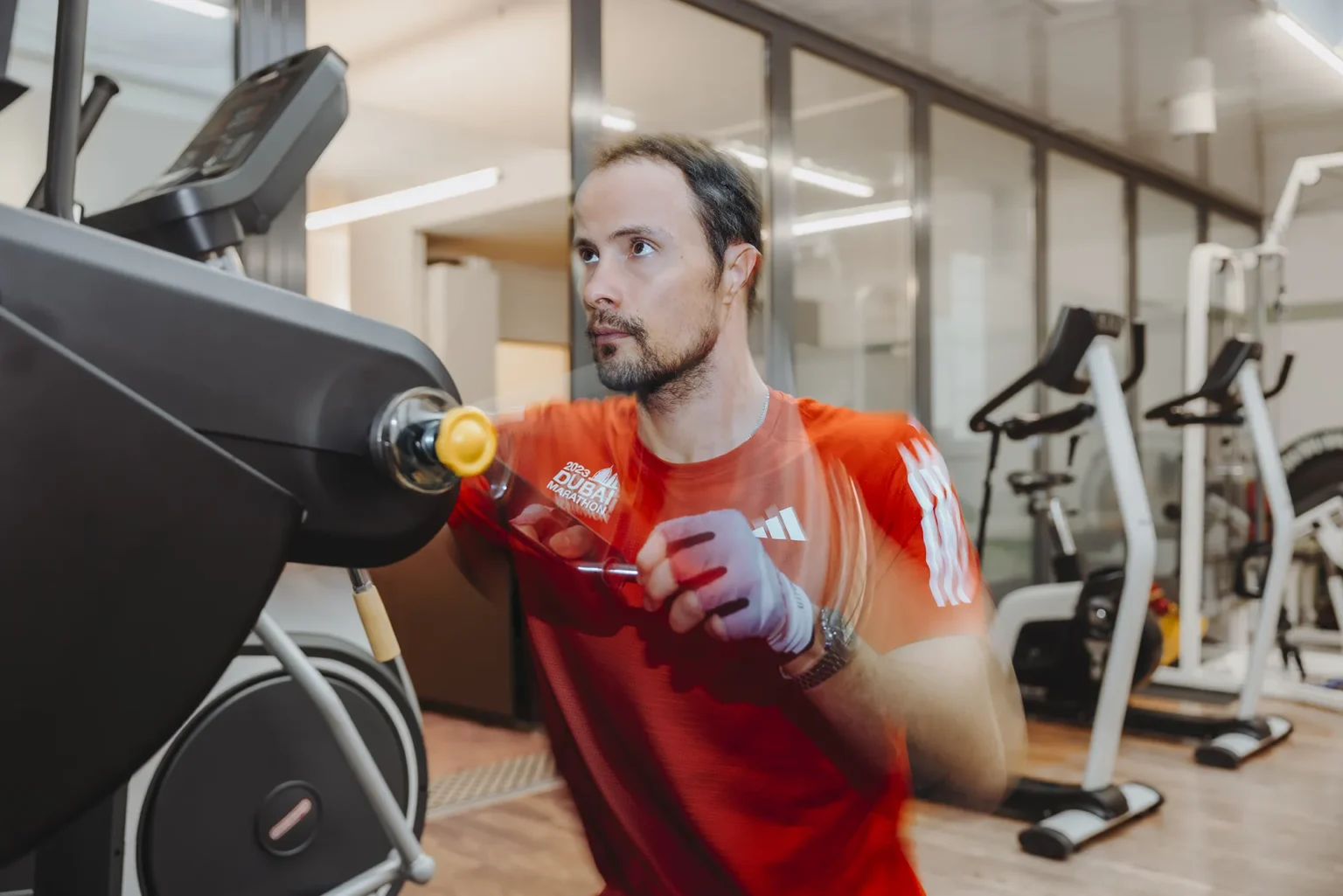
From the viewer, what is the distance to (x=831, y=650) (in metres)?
0.56

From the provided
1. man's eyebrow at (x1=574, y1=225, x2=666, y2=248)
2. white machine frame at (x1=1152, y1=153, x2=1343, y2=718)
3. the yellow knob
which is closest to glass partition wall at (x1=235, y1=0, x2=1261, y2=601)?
white machine frame at (x1=1152, y1=153, x2=1343, y2=718)

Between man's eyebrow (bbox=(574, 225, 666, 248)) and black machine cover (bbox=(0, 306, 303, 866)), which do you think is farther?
man's eyebrow (bbox=(574, 225, 666, 248))

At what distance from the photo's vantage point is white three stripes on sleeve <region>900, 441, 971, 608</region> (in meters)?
0.68

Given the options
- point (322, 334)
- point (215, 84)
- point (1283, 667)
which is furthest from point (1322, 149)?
point (322, 334)

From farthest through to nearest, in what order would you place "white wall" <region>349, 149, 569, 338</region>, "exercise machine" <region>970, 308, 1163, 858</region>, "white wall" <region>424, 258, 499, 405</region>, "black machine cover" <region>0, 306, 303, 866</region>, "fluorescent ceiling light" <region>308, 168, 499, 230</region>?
1. "fluorescent ceiling light" <region>308, 168, 499, 230</region>
2. "white wall" <region>349, 149, 569, 338</region>
3. "white wall" <region>424, 258, 499, 405</region>
4. "exercise machine" <region>970, 308, 1163, 858</region>
5. "black machine cover" <region>0, 306, 303, 866</region>

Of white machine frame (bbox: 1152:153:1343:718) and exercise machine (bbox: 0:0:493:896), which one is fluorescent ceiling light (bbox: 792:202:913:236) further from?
exercise machine (bbox: 0:0:493:896)

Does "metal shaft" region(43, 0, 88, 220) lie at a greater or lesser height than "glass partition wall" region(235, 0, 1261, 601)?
lesser

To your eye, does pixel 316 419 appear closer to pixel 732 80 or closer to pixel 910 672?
pixel 910 672

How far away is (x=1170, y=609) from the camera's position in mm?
4246

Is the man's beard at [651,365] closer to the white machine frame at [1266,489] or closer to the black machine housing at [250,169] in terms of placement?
the black machine housing at [250,169]

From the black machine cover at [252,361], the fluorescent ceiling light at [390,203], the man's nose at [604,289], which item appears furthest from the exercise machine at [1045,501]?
the fluorescent ceiling light at [390,203]

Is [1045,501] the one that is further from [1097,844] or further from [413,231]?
[413,231]

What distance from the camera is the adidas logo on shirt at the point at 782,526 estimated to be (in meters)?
0.57

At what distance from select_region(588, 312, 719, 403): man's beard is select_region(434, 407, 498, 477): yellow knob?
16 cm
